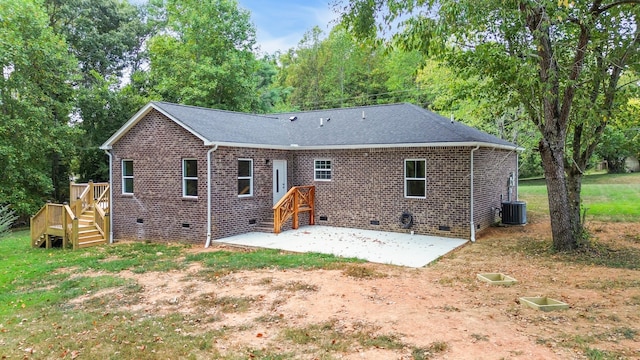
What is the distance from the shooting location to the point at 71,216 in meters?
12.9

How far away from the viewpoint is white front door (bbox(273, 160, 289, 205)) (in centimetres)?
1470

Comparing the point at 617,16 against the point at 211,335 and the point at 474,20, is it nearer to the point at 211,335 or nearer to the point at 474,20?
the point at 474,20

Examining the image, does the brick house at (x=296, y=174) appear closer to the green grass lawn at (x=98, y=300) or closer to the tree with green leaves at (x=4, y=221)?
the green grass lawn at (x=98, y=300)

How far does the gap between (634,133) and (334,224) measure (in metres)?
10.1

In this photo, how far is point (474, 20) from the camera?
889cm

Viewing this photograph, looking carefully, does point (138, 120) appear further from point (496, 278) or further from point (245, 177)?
point (496, 278)

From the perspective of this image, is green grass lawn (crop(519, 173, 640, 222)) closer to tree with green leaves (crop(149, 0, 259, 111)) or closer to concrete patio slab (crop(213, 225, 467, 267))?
concrete patio slab (crop(213, 225, 467, 267))

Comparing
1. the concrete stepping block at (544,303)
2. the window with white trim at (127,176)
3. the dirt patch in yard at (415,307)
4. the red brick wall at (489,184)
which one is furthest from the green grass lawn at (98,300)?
the red brick wall at (489,184)

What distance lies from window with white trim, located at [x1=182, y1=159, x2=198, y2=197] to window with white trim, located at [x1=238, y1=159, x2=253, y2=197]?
4.61 ft

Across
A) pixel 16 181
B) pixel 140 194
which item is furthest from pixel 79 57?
pixel 140 194

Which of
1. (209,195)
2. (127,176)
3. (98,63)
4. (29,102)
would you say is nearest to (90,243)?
(127,176)

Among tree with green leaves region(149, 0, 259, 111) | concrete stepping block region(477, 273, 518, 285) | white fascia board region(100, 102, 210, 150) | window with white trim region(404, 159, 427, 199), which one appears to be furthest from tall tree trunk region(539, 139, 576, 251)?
tree with green leaves region(149, 0, 259, 111)

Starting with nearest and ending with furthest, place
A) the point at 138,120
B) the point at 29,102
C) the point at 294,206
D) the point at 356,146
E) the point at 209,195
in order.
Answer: the point at 209,195, the point at 138,120, the point at 356,146, the point at 294,206, the point at 29,102

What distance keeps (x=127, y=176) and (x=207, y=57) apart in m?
14.5
